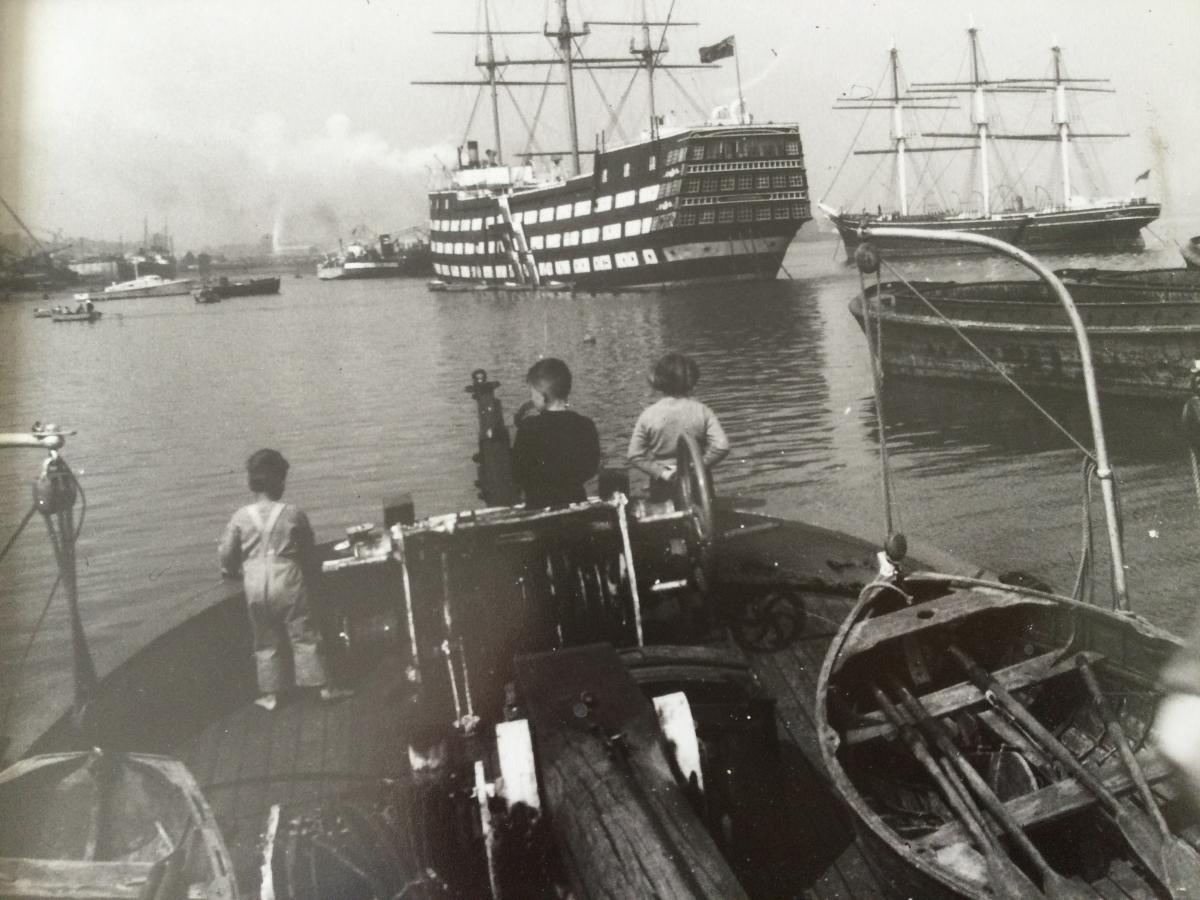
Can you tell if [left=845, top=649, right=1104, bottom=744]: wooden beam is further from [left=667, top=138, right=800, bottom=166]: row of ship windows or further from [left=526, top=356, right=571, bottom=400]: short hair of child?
[left=667, top=138, right=800, bottom=166]: row of ship windows

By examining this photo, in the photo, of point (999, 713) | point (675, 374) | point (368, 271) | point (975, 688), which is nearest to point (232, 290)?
point (368, 271)

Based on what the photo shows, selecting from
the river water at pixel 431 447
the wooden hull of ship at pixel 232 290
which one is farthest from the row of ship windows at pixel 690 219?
the wooden hull of ship at pixel 232 290

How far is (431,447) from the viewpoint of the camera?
17688 millimetres

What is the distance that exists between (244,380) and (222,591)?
76.0 feet

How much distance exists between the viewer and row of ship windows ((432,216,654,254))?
5353 cm

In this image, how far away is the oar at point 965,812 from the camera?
2.93m

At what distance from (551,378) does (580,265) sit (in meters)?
53.7

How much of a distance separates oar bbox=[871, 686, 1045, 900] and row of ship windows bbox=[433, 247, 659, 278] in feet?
168

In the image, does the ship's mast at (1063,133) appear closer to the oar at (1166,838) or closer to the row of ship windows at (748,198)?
the row of ship windows at (748,198)

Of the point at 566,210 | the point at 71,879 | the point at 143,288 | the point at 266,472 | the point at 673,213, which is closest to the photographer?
the point at 71,879

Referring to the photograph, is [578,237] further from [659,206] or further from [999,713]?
[999,713]

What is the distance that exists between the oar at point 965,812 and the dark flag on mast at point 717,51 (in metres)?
17.6

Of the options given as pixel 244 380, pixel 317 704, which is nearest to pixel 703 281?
pixel 244 380

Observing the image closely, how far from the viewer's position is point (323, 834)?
3.47 m
